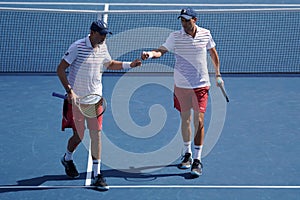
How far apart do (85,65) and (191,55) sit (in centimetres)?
145

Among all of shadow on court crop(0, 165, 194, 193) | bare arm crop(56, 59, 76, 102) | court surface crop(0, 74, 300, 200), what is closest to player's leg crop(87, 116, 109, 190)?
court surface crop(0, 74, 300, 200)

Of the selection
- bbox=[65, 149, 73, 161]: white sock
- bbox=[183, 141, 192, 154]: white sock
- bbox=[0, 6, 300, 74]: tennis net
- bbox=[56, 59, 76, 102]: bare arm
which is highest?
bbox=[56, 59, 76, 102]: bare arm

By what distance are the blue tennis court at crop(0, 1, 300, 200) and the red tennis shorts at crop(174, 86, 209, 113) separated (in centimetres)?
85

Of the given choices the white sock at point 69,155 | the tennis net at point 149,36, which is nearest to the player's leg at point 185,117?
the white sock at point 69,155

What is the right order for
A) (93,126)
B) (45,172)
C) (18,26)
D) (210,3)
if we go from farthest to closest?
1. (210,3)
2. (18,26)
3. (45,172)
4. (93,126)

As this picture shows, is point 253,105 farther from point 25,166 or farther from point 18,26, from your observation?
point 18,26

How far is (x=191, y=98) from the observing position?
9180mm

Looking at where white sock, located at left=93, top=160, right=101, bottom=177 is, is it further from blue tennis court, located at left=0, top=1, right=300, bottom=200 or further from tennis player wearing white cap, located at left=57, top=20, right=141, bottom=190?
blue tennis court, located at left=0, top=1, right=300, bottom=200

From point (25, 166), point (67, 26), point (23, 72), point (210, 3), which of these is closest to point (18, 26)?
point (67, 26)

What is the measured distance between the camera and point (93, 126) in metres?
8.66

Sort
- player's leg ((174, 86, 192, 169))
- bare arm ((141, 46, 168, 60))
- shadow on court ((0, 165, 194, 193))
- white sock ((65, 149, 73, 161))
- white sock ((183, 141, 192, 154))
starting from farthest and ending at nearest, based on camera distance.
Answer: white sock ((183, 141, 192, 154)) → player's leg ((174, 86, 192, 169)) → white sock ((65, 149, 73, 161)) → shadow on court ((0, 165, 194, 193)) → bare arm ((141, 46, 168, 60))

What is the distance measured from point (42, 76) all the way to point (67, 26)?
237cm

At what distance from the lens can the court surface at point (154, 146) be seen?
28.8ft

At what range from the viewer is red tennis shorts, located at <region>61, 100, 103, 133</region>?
8633 millimetres
